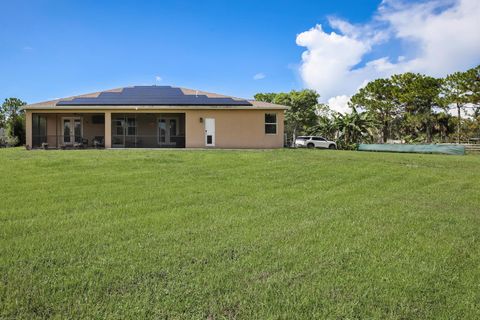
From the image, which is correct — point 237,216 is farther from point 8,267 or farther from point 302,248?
point 8,267

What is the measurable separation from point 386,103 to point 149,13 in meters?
44.5

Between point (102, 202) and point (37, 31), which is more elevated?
point (37, 31)

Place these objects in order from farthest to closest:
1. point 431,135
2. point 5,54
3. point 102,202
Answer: point 431,135 < point 5,54 < point 102,202

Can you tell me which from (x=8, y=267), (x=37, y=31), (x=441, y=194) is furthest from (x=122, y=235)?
(x=37, y=31)

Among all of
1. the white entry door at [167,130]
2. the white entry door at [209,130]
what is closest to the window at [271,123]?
the white entry door at [209,130]

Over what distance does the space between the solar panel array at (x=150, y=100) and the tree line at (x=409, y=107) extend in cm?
1584

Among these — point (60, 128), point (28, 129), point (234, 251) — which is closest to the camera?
point (234, 251)

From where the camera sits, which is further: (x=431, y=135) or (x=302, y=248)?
(x=431, y=135)

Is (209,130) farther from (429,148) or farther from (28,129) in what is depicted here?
(429,148)

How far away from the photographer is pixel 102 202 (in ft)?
21.8

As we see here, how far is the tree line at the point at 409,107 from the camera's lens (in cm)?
4100

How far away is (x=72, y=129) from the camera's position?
24000 mm

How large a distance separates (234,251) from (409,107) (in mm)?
51935

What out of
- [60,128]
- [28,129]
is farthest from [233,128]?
[28,129]
